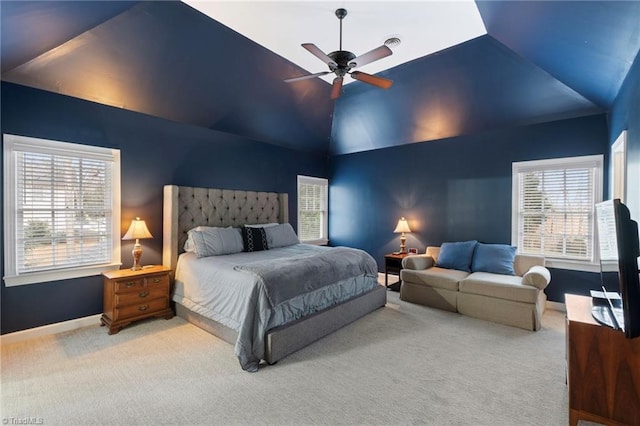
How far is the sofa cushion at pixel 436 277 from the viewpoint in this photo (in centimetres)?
399

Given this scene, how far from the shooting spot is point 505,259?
13.5 ft

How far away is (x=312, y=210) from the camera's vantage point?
6.46 metres

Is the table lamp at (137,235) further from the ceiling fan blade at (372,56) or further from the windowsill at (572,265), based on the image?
the windowsill at (572,265)

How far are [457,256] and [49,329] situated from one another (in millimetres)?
5302

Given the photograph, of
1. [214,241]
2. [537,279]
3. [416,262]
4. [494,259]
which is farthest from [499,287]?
[214,241]

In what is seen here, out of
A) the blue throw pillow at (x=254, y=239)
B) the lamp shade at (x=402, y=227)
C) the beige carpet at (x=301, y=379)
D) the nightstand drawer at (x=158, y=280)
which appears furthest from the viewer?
the lamp shade at (x=402, y=227)

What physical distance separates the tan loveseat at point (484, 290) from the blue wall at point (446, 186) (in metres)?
0.72

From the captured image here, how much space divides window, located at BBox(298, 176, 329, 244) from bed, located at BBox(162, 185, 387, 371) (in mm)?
1537

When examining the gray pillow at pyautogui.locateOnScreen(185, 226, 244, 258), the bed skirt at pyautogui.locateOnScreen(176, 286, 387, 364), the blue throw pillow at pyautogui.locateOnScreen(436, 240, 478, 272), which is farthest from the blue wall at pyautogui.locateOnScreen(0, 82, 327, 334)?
the blue throw pillow at pyautogui.locateOnScreen(436, 240, 478, 272)

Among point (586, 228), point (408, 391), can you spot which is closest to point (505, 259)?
point (586, 228)

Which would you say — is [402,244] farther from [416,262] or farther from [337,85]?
[337,85]

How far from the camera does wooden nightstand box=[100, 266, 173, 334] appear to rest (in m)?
3.28

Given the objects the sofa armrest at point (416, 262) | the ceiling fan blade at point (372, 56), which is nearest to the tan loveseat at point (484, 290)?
the sofa armrest at point (416, 262)

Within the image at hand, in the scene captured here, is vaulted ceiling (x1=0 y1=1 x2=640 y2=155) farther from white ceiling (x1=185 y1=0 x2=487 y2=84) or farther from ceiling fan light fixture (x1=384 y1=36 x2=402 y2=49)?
ceiling fan light fixture (x1=384 y1=36 x2=402 y2=49)
